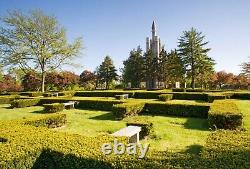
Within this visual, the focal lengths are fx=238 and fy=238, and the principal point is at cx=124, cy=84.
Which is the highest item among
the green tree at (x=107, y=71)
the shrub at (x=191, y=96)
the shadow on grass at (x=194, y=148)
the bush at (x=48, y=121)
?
the green tree at (x=107, y=71)

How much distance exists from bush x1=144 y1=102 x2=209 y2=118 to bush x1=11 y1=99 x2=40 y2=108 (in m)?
10.4

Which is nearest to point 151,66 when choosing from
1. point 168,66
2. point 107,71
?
point 168,66

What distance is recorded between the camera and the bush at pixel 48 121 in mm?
9934

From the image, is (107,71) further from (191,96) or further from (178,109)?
(178,109)

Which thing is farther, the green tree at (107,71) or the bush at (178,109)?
the green tree at (107,71)

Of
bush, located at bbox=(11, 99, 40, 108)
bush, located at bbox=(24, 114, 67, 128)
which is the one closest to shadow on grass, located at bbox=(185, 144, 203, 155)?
bush, located at bbox=(24, 114, 67, 128)

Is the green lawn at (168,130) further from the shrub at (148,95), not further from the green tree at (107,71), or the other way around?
the green tree at (107,71)

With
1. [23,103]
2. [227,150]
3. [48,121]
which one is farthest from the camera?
[23,103]

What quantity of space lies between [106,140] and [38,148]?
→ 5.30 feet

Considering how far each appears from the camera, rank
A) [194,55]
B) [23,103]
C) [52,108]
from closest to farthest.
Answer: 1. [52,108]
2. [23,103]
3. [194,55]

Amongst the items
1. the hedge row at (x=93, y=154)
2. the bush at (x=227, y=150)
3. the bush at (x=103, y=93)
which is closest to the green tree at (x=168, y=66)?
the bush at (x=103, y=93)

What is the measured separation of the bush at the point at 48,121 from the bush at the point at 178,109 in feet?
21.1

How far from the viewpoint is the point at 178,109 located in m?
A: 15.3

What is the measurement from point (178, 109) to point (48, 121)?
26.9ft
